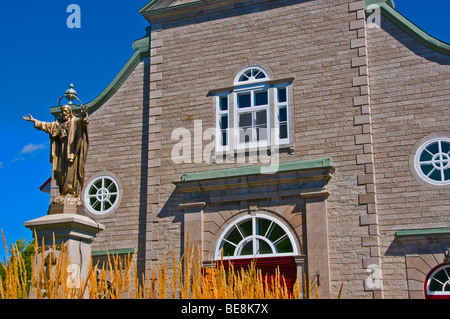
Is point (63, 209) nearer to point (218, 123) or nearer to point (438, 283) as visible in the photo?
point (218, 123)

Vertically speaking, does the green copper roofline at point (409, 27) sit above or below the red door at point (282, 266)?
above

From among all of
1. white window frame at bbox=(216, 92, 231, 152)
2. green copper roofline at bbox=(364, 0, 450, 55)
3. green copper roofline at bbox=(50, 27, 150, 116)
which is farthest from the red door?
green copper roofline at bbox=(50, 27, 150, 116)

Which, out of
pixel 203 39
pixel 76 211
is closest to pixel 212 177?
pixel 203 39

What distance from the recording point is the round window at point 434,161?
47.0 ft

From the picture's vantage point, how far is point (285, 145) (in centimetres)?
1570

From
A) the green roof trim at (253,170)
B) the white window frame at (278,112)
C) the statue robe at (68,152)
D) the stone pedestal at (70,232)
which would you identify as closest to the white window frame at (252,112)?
the white window frame at (278,112)

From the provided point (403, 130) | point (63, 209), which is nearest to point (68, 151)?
point (63, 209)

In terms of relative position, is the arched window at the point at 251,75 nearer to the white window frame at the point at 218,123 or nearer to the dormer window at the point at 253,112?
the dormer window at the point at 253,112

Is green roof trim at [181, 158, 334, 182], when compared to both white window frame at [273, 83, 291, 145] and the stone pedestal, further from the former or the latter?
the stone pedestal

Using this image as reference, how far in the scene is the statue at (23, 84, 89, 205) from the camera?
10.9 meters

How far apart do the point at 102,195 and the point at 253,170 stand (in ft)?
15.6

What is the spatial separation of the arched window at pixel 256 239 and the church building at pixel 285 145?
0.11ft

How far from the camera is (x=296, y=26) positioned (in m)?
16.6
